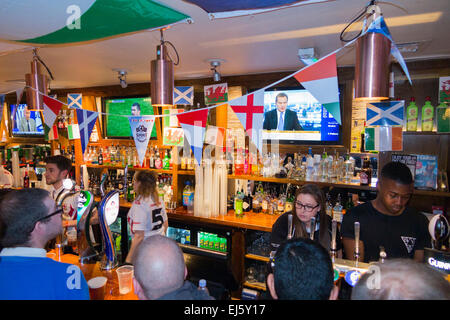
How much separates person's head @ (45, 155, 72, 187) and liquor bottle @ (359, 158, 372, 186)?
335cm

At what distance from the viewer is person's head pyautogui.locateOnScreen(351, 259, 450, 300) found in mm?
860

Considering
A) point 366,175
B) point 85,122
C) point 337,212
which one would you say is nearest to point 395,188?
point 366,175

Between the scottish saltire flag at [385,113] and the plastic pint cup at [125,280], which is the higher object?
the scottish saltire flag at [385,113]

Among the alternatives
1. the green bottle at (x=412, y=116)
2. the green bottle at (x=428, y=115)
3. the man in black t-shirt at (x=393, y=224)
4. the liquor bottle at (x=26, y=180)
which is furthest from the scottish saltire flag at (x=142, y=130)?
the liquor bottle at (x=26, y=180)

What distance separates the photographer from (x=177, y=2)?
5.38 feet

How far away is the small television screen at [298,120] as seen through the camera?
10.5 ft

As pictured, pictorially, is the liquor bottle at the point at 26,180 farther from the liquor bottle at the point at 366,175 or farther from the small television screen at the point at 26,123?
the liquor bottle at the point at 366,175

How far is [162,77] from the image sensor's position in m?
1.80

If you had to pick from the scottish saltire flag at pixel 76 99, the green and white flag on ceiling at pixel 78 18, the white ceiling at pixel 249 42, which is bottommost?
the green and white flag on ceiling at pixel 78 18

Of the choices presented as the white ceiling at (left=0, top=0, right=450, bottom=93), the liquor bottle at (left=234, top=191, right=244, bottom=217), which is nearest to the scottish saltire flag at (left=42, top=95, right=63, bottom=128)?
the white ceiling at (left=0, top=0, right=450, bottom=93)

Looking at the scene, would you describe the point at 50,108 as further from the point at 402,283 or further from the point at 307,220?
the point at 402,283

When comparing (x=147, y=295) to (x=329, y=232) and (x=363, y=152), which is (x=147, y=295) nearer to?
(x=329, y=232)

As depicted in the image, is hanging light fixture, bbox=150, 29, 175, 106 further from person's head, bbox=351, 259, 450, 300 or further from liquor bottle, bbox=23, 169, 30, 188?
liquor bottle, bbox=23, 169, 30, 188

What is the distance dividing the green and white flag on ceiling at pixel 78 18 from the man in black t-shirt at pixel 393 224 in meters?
1.96
